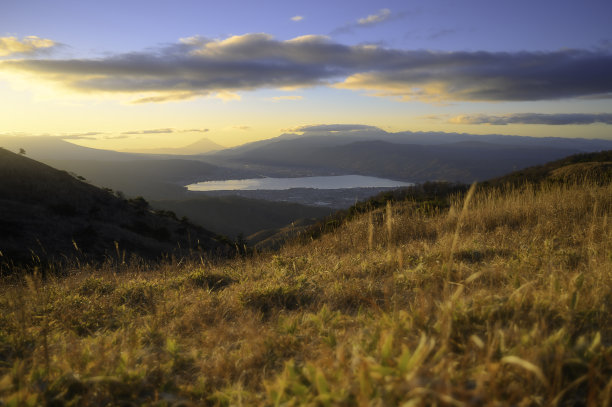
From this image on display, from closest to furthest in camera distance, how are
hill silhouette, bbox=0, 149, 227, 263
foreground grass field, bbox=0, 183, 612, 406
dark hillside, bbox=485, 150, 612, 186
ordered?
foreground grass field, bbox=0, 183, 612, 406, dark hillside, bbox=485, 150, 612, 186, hill silhouette, bbox=0, 149, 227, 263

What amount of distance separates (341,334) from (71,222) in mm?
28171

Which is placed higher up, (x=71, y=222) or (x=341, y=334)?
(x=341, y=334)

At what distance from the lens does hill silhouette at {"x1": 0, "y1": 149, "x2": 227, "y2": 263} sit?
1977cm

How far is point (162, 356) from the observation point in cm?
252

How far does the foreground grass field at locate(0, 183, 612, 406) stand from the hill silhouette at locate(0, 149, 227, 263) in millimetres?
16316

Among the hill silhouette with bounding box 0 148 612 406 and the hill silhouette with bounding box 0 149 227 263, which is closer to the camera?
the hill silhouette with bounding box 0 148 612 406

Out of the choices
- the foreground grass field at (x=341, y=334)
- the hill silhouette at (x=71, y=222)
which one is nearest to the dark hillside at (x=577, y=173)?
the foreground grass field at (x=341, y=334)

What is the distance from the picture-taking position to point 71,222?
79.4 feet

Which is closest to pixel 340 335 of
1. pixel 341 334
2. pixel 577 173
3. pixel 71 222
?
pixel 341 334

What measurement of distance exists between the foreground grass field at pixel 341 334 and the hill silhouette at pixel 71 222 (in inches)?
642

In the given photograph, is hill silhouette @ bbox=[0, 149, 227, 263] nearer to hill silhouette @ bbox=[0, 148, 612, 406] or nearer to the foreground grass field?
hill silhouette @ bbox=[0, 148, 612, 406]

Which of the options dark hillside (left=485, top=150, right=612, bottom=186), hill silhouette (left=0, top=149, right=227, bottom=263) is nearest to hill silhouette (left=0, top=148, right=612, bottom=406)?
dark hillside (left=485, top=150, right=612, bottom=186)

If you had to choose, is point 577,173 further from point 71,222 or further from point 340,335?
point 71,222

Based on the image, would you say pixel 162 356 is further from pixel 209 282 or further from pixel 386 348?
pixel 209 282
